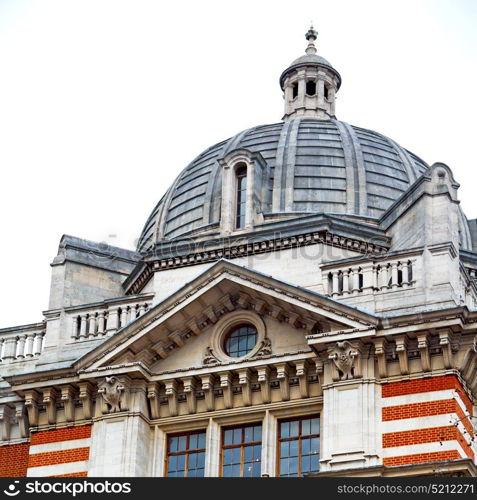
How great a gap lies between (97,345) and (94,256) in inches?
181

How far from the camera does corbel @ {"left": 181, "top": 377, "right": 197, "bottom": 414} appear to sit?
33562mm

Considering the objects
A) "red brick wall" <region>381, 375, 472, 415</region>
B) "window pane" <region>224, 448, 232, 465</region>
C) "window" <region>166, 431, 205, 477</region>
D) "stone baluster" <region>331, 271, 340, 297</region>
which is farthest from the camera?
"stone baluster" <region>331, 271, 340, 297</region>

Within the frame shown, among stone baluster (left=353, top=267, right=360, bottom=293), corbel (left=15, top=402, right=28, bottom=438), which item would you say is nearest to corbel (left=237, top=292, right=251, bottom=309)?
stone baluster (left=353, top=267, right=360, bottom=293)

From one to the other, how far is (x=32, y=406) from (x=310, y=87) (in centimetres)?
1891

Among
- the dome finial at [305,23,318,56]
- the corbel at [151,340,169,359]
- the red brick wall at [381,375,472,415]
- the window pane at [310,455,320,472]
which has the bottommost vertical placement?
the window pane at [310,455,320,472]

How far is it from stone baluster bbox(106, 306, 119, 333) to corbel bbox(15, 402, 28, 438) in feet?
8.62

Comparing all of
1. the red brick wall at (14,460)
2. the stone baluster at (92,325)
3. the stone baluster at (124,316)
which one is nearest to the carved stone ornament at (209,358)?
the stone baluster at (124,316)

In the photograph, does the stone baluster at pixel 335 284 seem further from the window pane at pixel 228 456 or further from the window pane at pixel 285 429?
the window pane at pixel 228 456

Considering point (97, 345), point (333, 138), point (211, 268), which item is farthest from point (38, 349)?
point (333, 138)

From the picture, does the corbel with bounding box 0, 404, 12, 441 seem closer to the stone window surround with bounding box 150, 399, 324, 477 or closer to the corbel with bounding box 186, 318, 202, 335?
the stone window surround with bounding box 150, 399, 324, 477

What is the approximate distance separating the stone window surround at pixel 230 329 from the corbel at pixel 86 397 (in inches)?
113

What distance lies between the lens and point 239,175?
40.5 m

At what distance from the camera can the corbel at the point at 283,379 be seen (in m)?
32.8

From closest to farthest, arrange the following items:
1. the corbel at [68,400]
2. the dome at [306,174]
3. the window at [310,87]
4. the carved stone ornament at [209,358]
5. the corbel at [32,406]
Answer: the carved stone ornament at [209,358] → the corbel at [68,400] → the corbel at [32,406] → the dome at [306,174] → the window at [310,87]
